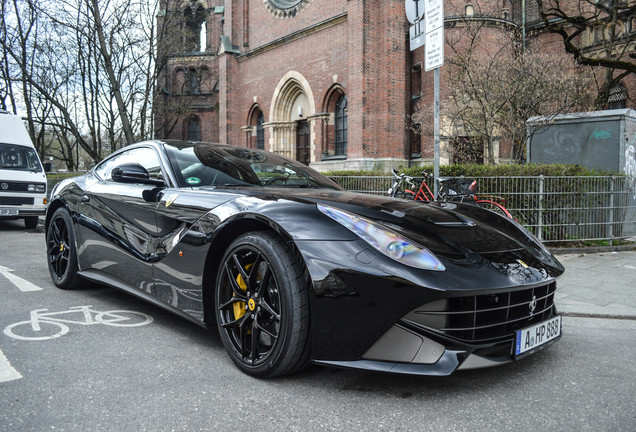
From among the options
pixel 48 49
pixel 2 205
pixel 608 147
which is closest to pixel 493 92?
pixel 608 147

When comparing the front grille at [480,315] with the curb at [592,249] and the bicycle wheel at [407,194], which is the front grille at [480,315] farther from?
the bicycle wheel at [407,194]

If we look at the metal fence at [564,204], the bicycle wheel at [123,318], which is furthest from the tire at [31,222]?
the metal fence at [564,204]

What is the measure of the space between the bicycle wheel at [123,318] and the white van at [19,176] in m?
9.54

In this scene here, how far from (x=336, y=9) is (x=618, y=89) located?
39.9ft

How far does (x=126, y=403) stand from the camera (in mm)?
2369

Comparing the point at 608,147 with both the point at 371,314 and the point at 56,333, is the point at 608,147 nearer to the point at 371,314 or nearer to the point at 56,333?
the point at 371,314

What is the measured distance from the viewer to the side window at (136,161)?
3.81m

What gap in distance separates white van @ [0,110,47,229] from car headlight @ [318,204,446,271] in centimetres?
1171

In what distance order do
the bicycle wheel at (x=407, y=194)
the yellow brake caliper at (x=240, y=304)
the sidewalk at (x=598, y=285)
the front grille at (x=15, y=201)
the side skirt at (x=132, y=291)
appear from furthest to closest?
the front grille at (x=15, y=201) → the bicycle wheel at (x=407, y=194) → the sidewalk at (x=598, y=285) → the side skirt at (x=132, y=291) → the yellow brake caliper at (x=240, y=304)

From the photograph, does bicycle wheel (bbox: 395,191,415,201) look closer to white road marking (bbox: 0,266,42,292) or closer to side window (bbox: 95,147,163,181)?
side window (bbox: 95,147,163,181)

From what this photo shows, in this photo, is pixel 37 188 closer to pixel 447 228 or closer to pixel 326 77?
pixel 447 228

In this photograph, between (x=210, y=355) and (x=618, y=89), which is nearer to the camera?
(x=210, y=355)

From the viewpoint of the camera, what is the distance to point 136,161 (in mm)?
4234

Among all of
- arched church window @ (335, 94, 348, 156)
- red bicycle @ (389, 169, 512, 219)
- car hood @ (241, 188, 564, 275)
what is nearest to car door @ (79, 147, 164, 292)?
car hood @ (241, 188, 564, 275)
